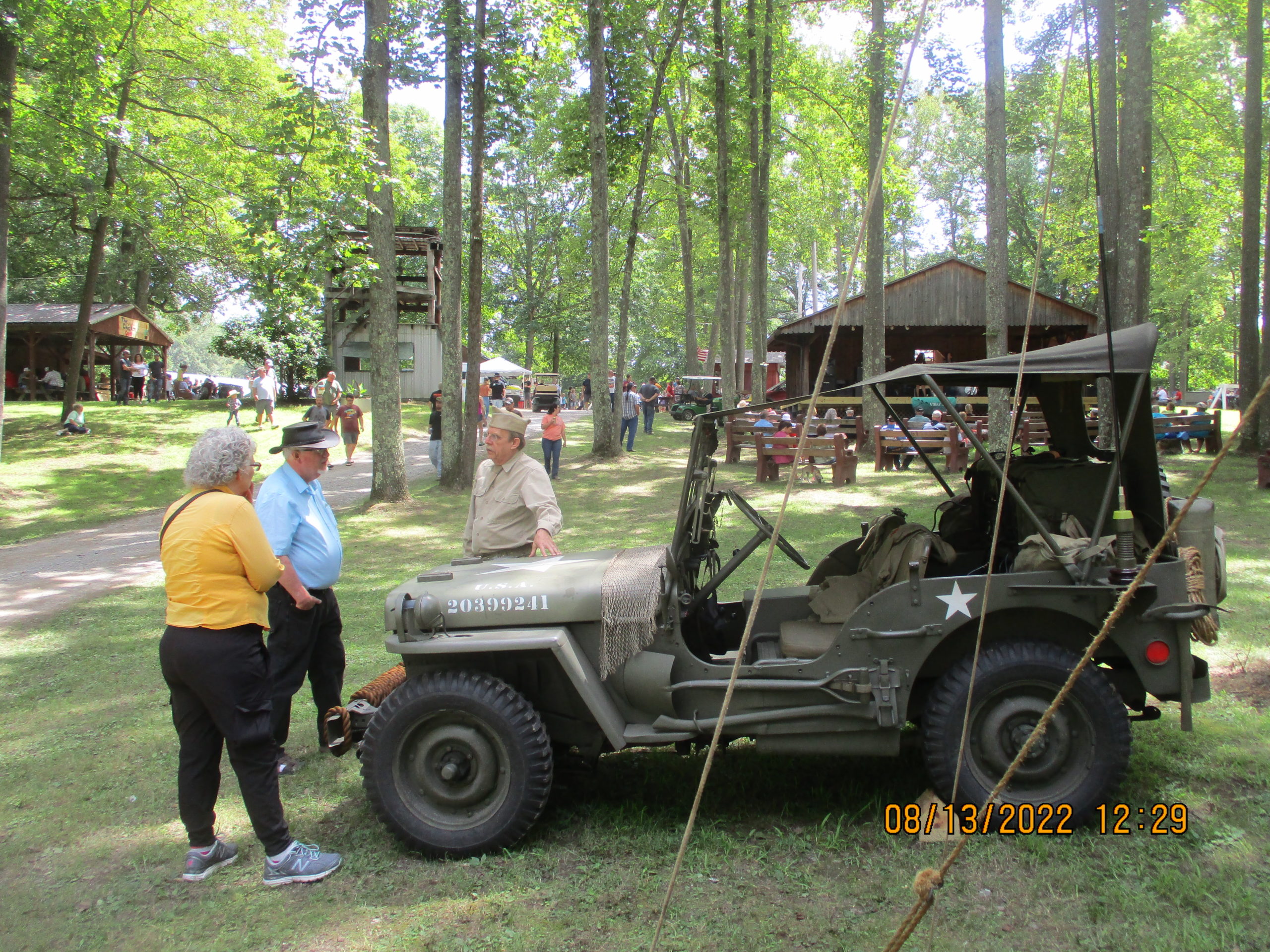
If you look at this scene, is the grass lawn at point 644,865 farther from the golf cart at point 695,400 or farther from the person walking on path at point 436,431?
the golf cart at point 695,400

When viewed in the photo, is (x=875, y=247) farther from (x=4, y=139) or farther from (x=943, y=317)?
(x=4, y=139)

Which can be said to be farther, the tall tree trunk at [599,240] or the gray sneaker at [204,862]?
the tall tree trunk at [599,240]

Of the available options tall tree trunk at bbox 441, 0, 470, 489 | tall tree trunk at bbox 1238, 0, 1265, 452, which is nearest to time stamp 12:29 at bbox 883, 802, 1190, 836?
tall tree trunk at bbox 441, 0, 470, 489

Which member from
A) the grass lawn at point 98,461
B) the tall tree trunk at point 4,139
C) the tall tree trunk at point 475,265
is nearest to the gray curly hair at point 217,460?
the grass lawn at point 98,461

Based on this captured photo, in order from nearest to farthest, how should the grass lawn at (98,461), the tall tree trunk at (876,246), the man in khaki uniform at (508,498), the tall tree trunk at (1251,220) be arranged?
the man in khaki uniform at (508,498)
the grass lawn at (98,461)
the tall tree trunk at (1251,220)
the tall tree trunk at (876,246)

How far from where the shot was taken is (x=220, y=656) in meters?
3.47

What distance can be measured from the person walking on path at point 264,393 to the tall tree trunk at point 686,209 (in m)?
14.1

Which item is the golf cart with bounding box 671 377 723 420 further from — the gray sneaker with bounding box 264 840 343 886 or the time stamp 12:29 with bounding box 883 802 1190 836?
the gray sneaker with bounding box 264 840 343 886

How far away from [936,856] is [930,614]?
958 millimetres

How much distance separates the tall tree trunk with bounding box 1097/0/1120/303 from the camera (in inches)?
559

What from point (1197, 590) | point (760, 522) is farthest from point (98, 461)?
point (1197, 590)

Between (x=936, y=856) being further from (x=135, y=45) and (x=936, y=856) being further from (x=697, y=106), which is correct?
(x=697, y=106)
